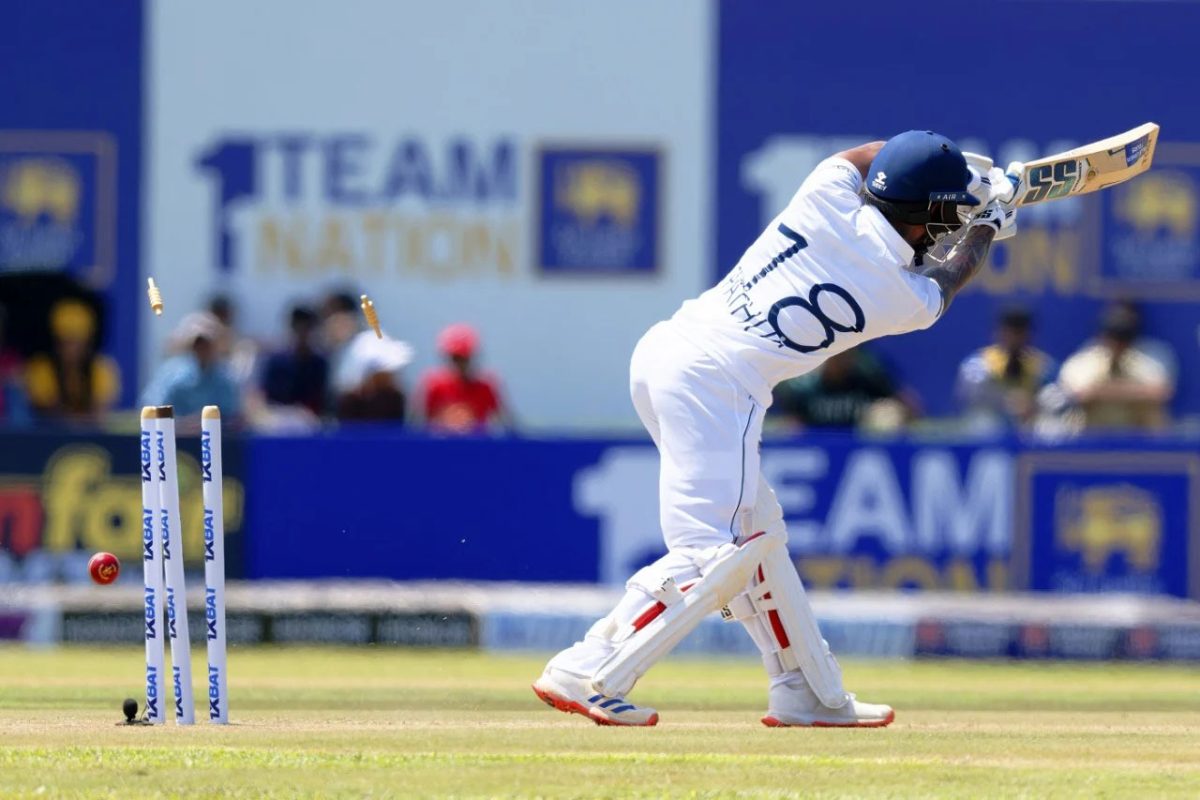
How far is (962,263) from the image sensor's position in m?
7.04

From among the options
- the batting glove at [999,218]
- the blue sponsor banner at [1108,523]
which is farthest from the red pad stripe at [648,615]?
the blue sponsor banner at [1108,523]

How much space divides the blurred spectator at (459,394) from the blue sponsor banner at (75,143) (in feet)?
9.16

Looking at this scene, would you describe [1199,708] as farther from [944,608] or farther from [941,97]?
[941,97]

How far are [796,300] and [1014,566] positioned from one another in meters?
5.86

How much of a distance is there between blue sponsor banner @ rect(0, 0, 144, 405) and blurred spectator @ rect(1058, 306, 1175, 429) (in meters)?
5.67

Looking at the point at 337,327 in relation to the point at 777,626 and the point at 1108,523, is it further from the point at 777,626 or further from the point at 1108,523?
the point at 777,626

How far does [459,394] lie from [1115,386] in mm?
3653

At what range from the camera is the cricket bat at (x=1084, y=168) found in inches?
292

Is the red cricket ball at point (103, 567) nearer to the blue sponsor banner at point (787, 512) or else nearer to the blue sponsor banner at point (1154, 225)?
the blue sponsor banner at point (787, 512)

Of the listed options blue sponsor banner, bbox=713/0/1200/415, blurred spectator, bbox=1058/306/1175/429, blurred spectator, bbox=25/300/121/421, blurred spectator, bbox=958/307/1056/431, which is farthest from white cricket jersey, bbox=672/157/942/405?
blue sponsor banner, bbox=713/0/1200/415

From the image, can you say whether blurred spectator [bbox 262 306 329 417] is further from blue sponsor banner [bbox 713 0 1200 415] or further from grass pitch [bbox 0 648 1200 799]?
grass pitch [bbox 0 648 1200 799]

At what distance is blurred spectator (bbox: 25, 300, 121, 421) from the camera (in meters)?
13.9

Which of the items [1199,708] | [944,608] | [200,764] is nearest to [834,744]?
[200,764]

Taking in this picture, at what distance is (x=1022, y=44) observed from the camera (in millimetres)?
15500
